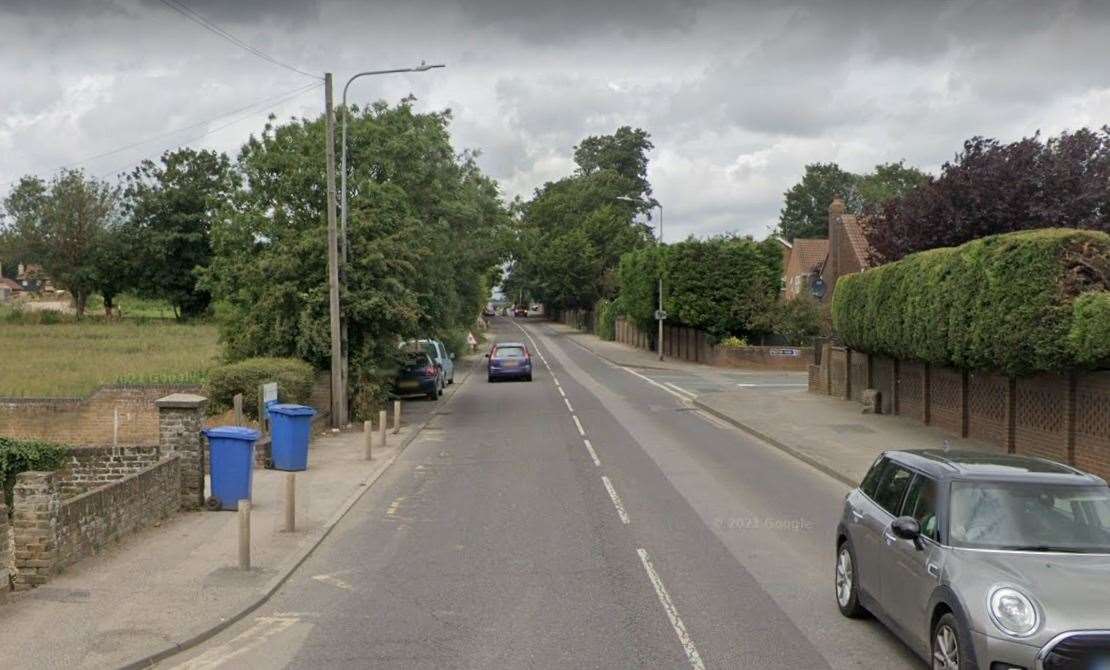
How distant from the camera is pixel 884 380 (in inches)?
1091

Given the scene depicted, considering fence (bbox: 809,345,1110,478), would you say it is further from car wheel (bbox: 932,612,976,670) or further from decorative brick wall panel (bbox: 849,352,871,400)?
car wheel (bbox: 932,612,976,670)

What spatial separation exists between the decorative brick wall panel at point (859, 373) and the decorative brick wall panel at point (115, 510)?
21.2 meters

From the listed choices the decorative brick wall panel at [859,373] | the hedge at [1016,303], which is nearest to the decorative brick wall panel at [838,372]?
the decorative brick wall panel at [859,373]

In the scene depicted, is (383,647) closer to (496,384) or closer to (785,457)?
(785,457)

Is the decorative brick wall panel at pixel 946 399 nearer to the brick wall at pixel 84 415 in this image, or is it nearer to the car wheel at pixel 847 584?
the car wheel at pixel 847 584

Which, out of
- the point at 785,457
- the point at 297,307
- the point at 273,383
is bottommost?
the point at 785,457

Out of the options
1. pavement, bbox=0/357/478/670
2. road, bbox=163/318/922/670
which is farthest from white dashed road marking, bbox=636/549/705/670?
pavement, bbox=0/357/478/670

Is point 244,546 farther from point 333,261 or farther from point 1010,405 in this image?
point 1010,405

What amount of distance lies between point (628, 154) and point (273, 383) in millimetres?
96081

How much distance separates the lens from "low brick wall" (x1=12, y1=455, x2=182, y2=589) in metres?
8.95

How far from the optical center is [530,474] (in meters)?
16.7

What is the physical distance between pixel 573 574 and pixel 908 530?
3803mm

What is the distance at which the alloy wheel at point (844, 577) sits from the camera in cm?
828

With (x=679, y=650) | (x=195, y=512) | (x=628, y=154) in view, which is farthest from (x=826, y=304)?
(x=628, y=154)
